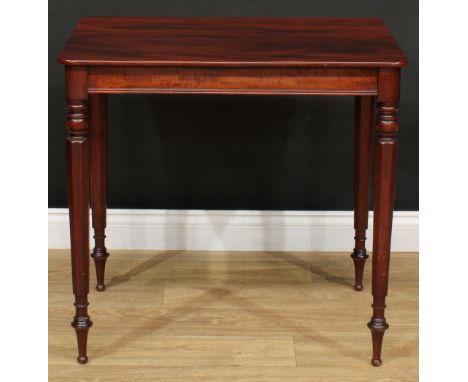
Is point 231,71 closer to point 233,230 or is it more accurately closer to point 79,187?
point 79,187

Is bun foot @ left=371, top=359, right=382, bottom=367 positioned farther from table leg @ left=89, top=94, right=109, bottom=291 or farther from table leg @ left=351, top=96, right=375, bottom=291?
table leg @ left=89, top=94, right=109, bottom=291

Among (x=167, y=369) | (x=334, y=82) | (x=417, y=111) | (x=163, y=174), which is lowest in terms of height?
(x=167, y=369)

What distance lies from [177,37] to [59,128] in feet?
2.63

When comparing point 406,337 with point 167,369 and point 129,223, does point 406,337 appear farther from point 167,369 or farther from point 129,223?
point 129,223

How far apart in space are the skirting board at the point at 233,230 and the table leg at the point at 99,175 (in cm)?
27

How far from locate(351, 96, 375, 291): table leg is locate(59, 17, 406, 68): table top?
0.26 meters

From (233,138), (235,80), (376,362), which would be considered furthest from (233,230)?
(235,80)

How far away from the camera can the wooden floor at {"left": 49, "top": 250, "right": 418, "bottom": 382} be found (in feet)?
8.31

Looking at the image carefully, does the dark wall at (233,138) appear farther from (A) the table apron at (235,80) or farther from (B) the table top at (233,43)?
(A) the table apron at (235,80)

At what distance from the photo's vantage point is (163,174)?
10.6ft

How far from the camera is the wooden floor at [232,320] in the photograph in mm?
2533

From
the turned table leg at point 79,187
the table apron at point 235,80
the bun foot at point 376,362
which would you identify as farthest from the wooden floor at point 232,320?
the table apron at point 235,80

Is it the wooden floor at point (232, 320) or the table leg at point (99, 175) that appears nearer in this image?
the wooden floor at point (232, 320)

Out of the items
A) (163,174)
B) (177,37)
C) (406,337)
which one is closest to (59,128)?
(163,174)
